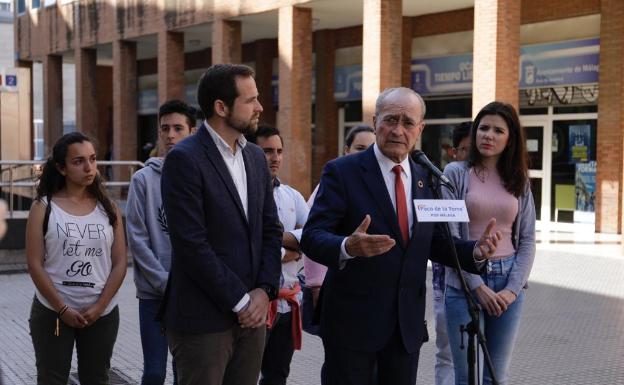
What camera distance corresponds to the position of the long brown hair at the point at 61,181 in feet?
15.1

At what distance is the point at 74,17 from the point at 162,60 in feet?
24.2

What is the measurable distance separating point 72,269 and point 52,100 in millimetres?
29805

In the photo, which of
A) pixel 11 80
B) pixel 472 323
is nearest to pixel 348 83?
pixel 11 80

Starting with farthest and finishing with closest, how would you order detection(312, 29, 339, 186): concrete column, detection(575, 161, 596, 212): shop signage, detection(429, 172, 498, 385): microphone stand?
detection(312, 29, 339, 186): concrete column
detection(575, 161, 596, 212): shop signage
detection(429, 172, 498, 385): microphone stand

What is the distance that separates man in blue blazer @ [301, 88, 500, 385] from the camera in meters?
3.58

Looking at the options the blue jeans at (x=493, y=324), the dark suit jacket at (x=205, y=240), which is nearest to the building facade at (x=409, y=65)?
the blue jeans at (x=493, y=324)

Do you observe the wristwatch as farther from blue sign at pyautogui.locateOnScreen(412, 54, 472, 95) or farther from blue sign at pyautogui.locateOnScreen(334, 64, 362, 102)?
blue sign at pyautogui.locateOnScreen(334, 64, 362, 102)

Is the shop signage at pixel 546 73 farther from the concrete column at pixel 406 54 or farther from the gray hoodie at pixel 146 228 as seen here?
the gray hoodie at pixel 146 228

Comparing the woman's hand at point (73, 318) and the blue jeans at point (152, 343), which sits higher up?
the woman's hand at point (73, 318)

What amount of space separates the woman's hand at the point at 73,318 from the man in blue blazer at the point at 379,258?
144 centimetres

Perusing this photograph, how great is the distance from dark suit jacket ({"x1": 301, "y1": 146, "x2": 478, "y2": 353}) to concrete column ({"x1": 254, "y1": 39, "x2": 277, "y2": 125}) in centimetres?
2312

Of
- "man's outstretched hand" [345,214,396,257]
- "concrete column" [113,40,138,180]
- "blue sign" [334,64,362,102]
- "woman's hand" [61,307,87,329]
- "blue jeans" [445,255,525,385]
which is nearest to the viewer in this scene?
"man's outstretched hand" [345,214,396,257]

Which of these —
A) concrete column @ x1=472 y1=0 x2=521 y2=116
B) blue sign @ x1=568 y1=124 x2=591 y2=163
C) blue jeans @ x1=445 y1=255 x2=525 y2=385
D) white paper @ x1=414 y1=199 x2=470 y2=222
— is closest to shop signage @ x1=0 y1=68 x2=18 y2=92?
concrete column @ x1=472 y1=0 x2=521 y2=116

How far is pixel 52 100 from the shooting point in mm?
32562
